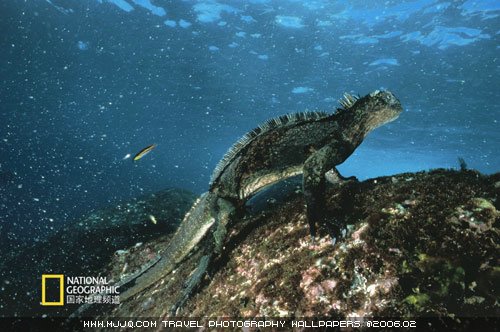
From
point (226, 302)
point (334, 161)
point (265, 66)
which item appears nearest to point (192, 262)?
point (226, 302)

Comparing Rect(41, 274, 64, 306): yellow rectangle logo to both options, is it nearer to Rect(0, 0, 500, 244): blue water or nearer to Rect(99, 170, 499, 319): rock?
Rect(99, 170, 499, 319): rock

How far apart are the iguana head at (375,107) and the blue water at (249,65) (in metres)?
11.1

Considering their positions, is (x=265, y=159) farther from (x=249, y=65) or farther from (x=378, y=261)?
(x=249, y=65)

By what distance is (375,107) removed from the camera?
4.03 metres

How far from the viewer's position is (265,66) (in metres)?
25.1

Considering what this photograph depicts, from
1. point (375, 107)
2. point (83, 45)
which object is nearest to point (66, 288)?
point (375, 107)

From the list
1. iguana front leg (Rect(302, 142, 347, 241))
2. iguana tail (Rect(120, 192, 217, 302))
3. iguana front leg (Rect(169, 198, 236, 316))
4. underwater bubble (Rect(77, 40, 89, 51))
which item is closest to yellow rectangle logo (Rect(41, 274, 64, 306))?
iguana tail (Rect(120, 192, 217, 302))

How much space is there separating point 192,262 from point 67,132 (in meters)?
85.9

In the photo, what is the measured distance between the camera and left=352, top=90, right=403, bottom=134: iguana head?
13.2 ft

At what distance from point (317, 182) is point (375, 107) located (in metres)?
1.62

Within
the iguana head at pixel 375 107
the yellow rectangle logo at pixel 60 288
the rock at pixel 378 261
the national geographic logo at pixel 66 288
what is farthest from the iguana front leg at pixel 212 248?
the yellow rectangle logo at pixel 60 288

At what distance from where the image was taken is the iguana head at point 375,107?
4.04 meters

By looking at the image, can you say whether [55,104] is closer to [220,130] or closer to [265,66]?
[220,130]

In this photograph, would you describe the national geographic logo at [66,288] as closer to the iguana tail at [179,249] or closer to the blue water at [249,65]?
the iguana tail at [179,249]
